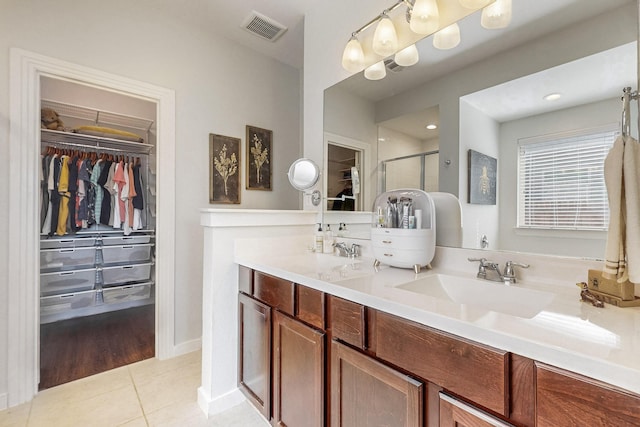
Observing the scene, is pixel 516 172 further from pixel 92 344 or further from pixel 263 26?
pixel 92 344

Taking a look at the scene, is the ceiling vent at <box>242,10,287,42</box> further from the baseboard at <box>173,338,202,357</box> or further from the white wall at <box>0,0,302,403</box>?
the baseboard at <box>173,338,202,357</box>

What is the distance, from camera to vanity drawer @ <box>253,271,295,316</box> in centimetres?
129

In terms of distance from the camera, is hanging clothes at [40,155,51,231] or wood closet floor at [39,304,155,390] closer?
wood closet floor at [39,304,155,390]

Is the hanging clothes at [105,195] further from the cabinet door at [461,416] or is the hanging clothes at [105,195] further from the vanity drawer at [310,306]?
the cabinet door at [461,416]

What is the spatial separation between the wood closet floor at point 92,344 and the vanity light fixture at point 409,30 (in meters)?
2.64

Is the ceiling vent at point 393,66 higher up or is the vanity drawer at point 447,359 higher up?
the ceiling vent at point 393,66

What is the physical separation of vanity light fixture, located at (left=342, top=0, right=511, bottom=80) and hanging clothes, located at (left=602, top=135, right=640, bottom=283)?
0.69 metres

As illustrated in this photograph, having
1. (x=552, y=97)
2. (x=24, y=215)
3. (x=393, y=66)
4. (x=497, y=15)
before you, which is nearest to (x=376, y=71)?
(x=393, y=66)

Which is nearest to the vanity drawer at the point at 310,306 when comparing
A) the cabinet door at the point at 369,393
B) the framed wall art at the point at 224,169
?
the cabinet door at the point at 369,393

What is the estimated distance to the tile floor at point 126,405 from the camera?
1.56 metres

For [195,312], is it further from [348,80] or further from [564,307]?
[564,307]

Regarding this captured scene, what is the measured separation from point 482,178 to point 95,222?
3.60 m

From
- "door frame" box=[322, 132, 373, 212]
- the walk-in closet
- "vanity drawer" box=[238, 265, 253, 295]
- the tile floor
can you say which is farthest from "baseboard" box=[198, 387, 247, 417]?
"door frame" box=[322, 132, 373, 212]

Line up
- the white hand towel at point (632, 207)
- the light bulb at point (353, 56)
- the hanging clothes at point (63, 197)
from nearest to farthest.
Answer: the white hand towel at point (632, 207), the light bulb at point (353, 56), the hanging clothes at point (63, 197)
